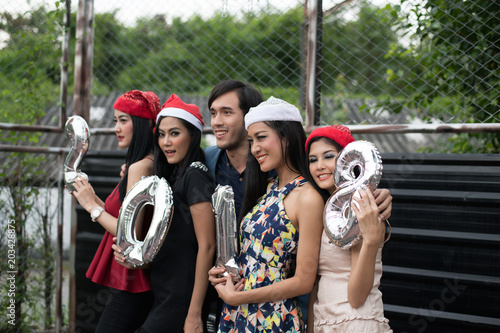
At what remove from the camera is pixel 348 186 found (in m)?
1.71

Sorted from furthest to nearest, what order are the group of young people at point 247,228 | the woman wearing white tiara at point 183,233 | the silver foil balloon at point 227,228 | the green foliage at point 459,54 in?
the green foliage at point 459,54 < the woman wearing white tiara at point 183,233 < the silver foil balloon at point 227,228 < the group of young people at point 247,228

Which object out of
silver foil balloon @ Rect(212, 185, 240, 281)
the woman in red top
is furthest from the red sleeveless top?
silver foil balloon @ Rect(212, 185, 240, 281)

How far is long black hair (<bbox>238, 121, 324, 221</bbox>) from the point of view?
6.68 feet

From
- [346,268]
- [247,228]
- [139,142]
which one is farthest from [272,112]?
[139,142]

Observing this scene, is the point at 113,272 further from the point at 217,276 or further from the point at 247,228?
the point at 247,228

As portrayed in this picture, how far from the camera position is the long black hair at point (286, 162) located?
204 centimetres

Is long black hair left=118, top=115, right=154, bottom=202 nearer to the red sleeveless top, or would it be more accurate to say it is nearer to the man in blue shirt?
the red sleeveless top

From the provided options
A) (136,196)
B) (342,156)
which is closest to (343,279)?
(342,156)

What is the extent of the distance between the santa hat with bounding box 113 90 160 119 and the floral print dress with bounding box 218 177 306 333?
3.04 ft

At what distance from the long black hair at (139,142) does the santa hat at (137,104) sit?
0.09 feet

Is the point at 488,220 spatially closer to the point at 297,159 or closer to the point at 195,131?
the point at 297,159

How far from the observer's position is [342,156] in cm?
175

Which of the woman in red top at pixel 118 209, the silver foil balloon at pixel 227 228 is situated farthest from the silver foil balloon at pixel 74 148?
the silver foil balloon at pixel 227 228

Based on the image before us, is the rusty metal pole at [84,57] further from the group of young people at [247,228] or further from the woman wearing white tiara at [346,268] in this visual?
the woman wearing white tiara at [346,268]
